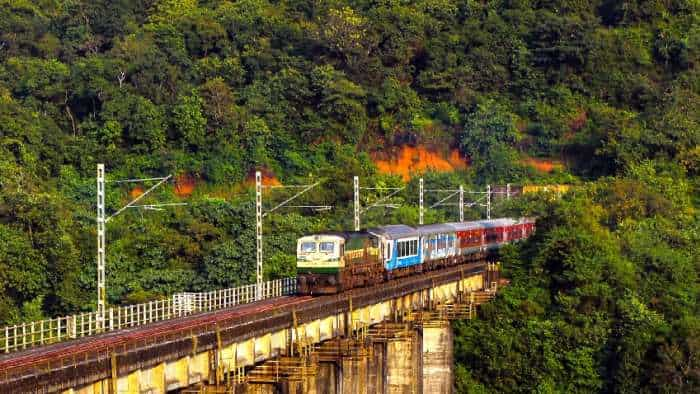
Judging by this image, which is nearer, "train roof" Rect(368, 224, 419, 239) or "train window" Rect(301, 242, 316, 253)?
"train window" Rect(301, 242, 316, 253)

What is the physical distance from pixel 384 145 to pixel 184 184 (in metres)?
19.6

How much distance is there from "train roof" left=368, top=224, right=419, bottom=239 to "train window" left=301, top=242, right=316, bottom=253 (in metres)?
5.09

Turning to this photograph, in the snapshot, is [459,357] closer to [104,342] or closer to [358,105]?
[104,342]

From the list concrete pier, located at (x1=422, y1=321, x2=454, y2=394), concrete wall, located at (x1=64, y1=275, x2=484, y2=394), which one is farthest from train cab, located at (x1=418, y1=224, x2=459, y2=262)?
concrete pier, located at (x1=422, y1=321, x2=454, y2=394)

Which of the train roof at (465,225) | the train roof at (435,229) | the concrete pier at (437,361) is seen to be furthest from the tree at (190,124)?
the concrete pier at (437,361)

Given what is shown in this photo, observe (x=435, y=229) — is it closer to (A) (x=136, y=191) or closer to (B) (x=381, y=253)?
(B) (x=381, y=253)

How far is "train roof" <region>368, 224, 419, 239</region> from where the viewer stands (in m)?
58.7

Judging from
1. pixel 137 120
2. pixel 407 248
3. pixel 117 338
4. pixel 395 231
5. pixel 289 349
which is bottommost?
pixel 289 349

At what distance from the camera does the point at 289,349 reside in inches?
1657

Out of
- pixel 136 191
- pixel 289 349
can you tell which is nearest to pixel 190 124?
pixel 136 191

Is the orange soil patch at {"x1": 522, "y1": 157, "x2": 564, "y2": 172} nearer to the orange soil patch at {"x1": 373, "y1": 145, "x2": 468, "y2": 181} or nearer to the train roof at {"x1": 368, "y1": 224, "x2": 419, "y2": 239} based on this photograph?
the orange soil patch at {"x1": 373, "y1": 145, "x2": 468, "y2": 181}

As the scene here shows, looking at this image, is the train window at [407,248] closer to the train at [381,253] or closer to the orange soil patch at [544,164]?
the train at [381,253]

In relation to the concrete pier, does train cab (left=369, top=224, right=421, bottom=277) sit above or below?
above

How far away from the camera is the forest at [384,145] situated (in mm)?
68500
